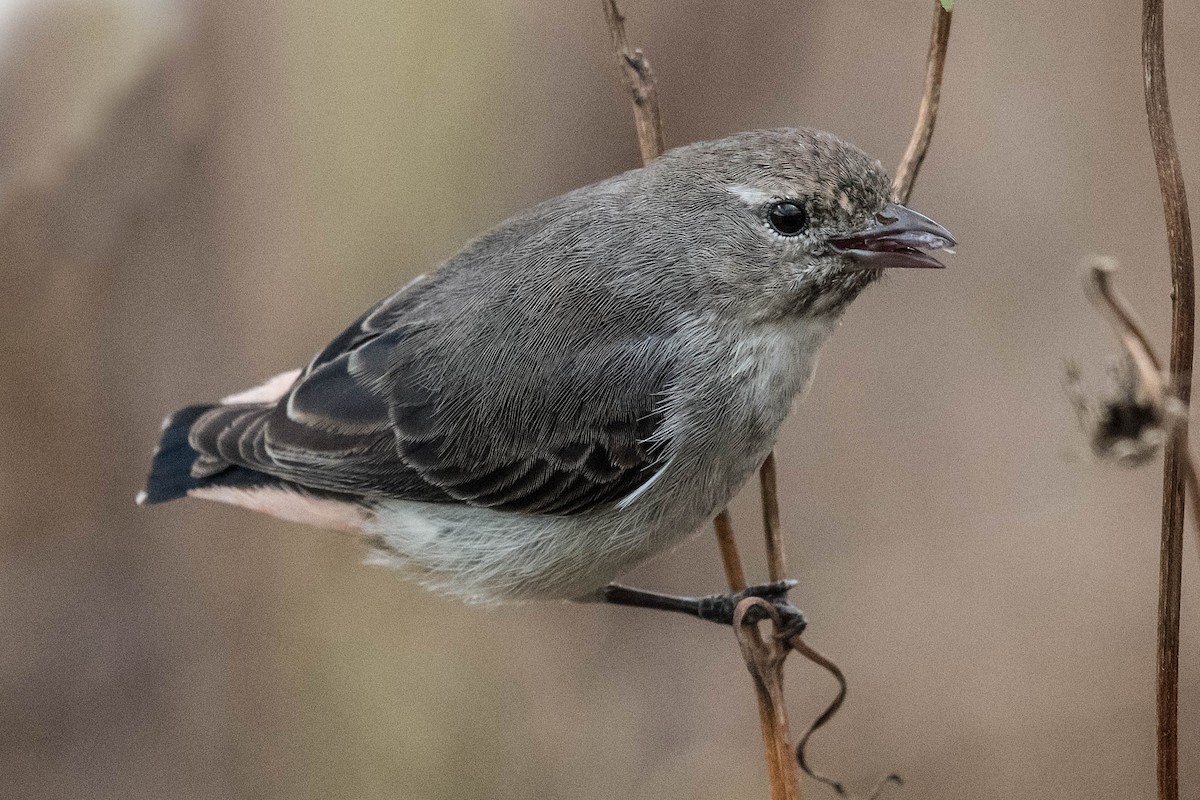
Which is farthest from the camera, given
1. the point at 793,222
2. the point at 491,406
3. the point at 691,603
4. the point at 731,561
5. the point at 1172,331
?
the point at 691,603

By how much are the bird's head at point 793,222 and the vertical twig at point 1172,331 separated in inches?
41.9

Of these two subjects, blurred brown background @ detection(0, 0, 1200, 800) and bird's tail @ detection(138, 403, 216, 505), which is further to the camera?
blurred brown background @ detection(0, 0, 1200, 800)

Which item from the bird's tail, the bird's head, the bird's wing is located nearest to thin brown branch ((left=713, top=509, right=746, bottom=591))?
the bird's wing

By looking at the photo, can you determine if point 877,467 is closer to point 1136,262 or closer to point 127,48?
point 1136,262

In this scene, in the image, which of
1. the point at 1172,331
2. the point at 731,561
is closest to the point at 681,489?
the point at 731,561

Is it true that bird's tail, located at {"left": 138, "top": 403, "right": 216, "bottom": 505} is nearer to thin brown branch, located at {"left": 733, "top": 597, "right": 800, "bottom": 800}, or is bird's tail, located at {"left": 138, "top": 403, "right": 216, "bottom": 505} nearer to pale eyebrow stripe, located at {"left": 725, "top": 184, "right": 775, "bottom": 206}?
pale eyebrow stripe, located at {"left": 725, "top": 184, "right": 775, "bottom": 206}

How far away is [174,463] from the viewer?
404cm

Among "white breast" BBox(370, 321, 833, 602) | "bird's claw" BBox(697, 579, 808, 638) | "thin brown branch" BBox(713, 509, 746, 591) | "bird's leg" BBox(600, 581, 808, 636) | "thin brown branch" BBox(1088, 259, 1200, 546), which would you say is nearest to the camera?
"thin brown branch" BBox(1088, 259, 1200, 546)

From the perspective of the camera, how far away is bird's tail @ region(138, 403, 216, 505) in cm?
393

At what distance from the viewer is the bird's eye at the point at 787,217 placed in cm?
301

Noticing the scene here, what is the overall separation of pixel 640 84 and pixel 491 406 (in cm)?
107

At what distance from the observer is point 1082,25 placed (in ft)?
16.7

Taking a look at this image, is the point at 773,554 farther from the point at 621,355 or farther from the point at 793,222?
the point at 793,222

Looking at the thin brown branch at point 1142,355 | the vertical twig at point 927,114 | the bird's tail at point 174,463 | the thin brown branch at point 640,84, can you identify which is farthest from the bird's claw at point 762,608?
the bird's tail at point 174,463
